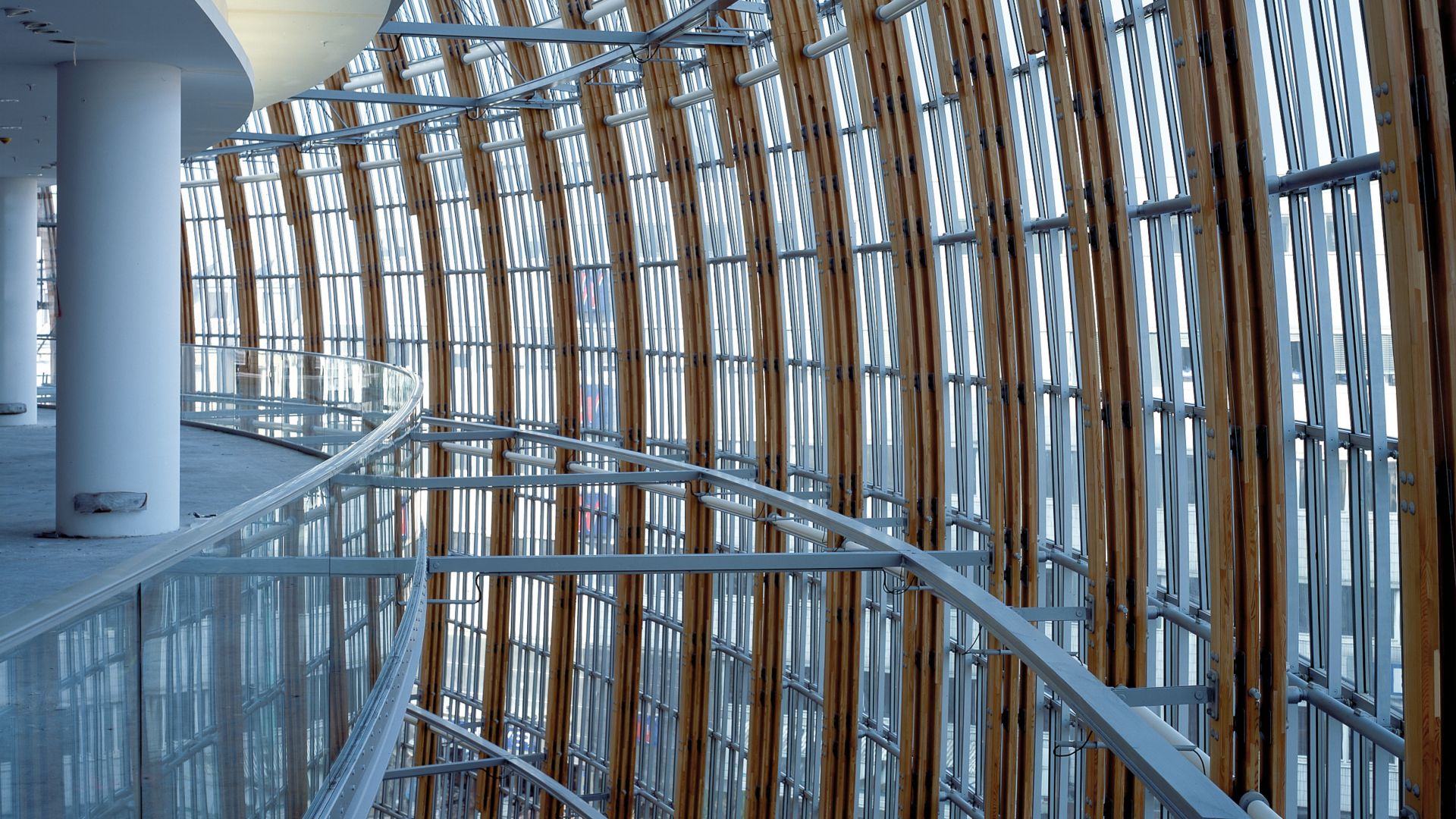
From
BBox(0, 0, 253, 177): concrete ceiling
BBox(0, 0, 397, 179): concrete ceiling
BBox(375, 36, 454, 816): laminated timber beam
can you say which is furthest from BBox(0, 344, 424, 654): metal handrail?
BBox(375, 36, 454, 816): laminated timber beam

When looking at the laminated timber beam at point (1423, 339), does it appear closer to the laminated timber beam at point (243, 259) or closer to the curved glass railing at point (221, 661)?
the curved glass railing at point (221, 661)

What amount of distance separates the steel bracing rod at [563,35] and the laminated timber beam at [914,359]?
420 centimetres

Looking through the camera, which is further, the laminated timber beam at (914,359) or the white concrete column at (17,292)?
the laminated timber beam at (914,359)

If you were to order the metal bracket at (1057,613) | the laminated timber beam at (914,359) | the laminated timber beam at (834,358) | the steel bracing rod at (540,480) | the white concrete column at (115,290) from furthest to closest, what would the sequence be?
the laminated timber beam at (834,358)
the laminated timber beam at (914,359)
the metal bracket at (1057,613)
the steel bracing rod at (540,480)
the white concrete column at (115,290)

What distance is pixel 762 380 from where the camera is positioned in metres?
22.4

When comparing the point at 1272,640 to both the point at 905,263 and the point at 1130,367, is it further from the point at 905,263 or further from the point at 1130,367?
the point at 905,263

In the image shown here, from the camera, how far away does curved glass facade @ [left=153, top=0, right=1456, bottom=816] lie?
10.3 m

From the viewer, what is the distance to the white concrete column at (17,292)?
16312 millimetres

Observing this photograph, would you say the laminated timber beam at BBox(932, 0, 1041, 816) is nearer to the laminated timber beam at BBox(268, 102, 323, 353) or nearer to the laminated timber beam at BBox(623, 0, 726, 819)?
the laminated timber beam at BBox(623, 0, 726, 819)

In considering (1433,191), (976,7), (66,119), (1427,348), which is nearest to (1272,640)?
(1427,348)

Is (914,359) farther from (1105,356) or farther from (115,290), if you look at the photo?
(115,290)

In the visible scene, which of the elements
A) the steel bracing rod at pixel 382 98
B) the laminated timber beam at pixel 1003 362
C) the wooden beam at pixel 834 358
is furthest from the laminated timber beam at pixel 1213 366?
the steel bracing rod at pixel 382 98

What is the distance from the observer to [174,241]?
10.4m

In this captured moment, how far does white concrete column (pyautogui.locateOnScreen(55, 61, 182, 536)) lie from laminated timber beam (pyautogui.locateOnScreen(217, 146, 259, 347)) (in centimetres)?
2863
